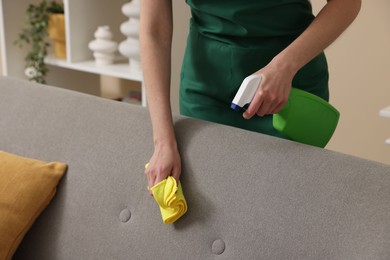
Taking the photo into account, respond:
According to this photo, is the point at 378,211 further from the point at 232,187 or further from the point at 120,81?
the point at 120,81

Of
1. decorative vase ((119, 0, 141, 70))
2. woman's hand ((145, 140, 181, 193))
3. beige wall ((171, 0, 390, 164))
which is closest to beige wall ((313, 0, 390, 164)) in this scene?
beige wall ((171, 0, 390, 164))

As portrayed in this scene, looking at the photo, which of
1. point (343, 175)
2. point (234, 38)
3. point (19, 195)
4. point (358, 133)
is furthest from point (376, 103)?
point (19, 195)

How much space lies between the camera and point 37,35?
9.54 ft

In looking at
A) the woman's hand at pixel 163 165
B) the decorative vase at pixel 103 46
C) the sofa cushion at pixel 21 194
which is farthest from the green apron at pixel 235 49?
the decorative vase at pixel 103 46

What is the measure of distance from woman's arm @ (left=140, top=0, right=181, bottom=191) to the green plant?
1476 mm

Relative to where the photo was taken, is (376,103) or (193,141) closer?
(193,141)

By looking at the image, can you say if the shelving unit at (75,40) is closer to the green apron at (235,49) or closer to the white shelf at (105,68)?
the white shelf at (105,68)

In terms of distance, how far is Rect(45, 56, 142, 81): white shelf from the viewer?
2.55 meters

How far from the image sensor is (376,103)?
2.44m

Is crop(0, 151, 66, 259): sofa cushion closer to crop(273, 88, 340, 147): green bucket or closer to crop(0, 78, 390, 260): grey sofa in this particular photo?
crop(0, 78, 390, 260): grey sofa

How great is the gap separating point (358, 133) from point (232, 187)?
1.33m

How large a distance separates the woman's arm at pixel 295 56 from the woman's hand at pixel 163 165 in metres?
0.21

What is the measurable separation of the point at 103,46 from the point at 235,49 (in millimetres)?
1293

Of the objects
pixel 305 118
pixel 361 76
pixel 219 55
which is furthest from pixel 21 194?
pixel 361 76
